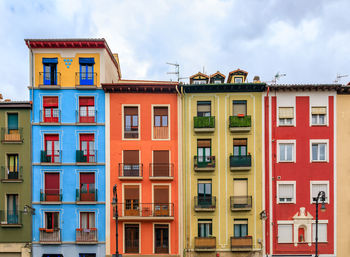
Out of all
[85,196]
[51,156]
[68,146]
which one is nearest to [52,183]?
[51,156]

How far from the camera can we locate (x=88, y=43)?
881 inches

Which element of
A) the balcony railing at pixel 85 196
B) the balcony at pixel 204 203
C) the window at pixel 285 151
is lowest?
the balcony at pixel 204 203

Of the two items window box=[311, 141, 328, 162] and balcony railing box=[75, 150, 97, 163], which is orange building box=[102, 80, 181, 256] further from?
window box=[311, 141, 328, 162]

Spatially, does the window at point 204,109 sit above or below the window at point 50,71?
below

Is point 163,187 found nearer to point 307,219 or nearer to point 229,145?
point 229,145

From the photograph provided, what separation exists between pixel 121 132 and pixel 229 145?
31.3 ft

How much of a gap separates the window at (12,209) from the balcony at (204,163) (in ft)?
52.2

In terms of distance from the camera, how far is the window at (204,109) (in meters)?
23.1

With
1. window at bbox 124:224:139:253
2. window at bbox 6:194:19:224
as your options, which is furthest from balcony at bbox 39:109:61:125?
window at bbox 124:224:139:253

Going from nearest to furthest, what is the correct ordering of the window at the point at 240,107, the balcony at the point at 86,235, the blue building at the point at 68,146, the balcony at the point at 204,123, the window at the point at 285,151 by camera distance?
the balcony at the point at 86,235 < the blue building at the point at 68,146 < the balcony at the point at 204,123 < the window at the point at 285,151 < the window at the point at 240,107

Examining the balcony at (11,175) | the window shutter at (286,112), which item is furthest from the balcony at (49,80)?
the window shutter at (286,112)

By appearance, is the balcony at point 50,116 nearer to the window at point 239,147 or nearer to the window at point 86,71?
the window at point 86,71

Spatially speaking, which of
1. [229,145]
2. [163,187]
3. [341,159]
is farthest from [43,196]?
[341,159]

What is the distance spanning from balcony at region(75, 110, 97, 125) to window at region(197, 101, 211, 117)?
30.1ft
